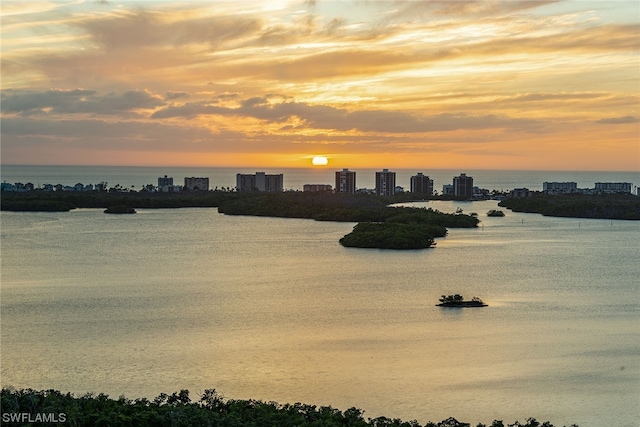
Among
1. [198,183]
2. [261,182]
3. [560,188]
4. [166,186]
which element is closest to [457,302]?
[166,186]

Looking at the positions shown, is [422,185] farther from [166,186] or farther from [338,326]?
[338,326]

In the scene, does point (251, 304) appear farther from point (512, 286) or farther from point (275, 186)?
point (275, 186)

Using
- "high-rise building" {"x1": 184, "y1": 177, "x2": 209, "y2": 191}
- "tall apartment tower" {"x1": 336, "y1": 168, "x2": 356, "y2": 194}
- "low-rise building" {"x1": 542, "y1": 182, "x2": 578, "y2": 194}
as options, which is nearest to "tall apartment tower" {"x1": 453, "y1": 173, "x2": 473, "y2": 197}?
"low-rise building" {"x1": 542, "y1": 182, "x2": 578, "y2": 194}

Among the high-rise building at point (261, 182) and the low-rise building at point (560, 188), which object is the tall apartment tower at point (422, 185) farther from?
the high-rise building at point (261, 182)

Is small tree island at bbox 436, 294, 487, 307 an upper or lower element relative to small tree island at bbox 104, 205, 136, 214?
lower

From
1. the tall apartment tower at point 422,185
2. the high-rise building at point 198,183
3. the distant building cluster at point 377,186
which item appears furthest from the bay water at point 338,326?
the tall apartment tower at point 422,185

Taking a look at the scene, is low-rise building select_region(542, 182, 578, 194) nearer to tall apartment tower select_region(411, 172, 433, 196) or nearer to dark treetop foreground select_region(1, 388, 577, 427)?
tall apartment tower select_region(411, 172, 433, 196)

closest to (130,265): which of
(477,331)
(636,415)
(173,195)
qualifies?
(477,331)
